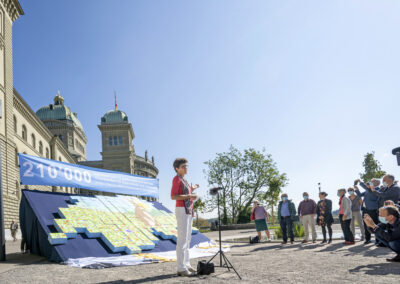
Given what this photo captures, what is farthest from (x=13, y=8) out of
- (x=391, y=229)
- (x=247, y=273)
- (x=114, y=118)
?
(x=114, y=118)

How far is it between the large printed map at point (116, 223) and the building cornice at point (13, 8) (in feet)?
93.4

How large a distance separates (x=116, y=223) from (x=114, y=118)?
223ft

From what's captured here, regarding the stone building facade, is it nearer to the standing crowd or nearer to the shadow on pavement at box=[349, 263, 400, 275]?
the shadow on pavement at box=[349, 263, 400, 275]

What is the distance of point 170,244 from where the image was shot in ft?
33.2

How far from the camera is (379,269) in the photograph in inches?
226

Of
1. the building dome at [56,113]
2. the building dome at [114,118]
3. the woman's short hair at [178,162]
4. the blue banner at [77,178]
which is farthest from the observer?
the building dome at [56,113]

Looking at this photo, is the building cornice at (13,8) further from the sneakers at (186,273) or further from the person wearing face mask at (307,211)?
the sneakers at (186,273)

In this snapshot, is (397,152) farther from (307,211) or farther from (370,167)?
(370,167)

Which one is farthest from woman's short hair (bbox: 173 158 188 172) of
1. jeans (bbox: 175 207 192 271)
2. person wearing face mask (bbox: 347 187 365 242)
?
person wearing face mask (bbox: 347 187 365 242)

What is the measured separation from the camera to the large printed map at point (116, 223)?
8633 mm

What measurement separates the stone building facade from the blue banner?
1781mm

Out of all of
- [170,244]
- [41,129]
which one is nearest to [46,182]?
[170,244]

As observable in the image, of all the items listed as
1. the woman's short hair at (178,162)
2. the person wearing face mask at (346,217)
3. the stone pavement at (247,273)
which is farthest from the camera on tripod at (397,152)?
the woman's short hair at (178,162)

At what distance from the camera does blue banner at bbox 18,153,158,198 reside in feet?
30.8
